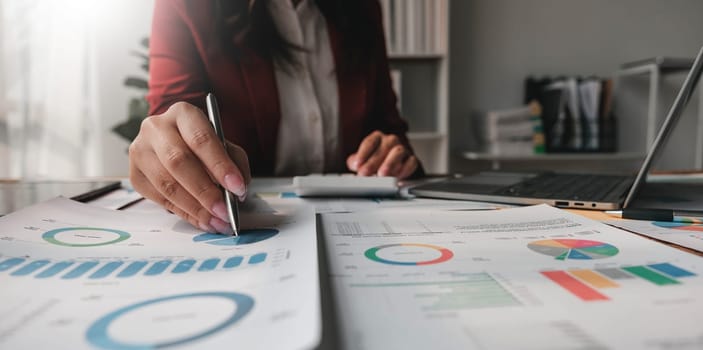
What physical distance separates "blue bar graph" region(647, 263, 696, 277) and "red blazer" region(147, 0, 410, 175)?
80cm

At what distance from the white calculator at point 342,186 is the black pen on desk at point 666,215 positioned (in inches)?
10.6

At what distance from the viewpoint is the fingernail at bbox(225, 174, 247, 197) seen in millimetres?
400

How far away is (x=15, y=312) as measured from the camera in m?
0.22

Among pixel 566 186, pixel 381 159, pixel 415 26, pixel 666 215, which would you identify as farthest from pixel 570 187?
pixel 415 26

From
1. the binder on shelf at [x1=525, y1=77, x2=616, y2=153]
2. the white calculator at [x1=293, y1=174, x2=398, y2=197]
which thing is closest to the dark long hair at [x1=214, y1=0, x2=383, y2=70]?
the white calculator at [x1=293, y1=174, x2=398, y2=197]

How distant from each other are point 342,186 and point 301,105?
54 centimetres

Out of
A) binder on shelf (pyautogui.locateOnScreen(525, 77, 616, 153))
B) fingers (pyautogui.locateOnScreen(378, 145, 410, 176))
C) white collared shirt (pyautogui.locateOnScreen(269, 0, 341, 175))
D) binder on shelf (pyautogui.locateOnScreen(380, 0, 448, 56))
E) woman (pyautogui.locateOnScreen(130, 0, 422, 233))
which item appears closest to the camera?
fingers (pyautogui.locateOnScreen(378, 145, 410, 176))

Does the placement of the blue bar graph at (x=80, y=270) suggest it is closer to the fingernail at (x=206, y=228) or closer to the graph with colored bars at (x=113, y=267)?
the graph with colored bars at (x=113, y=267)

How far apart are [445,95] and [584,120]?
0.68 m

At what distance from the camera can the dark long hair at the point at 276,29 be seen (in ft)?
3.40

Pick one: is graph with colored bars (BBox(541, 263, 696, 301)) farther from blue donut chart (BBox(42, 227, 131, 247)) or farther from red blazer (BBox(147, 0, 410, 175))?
red blazer (BBox(147, 0, 410, 175))

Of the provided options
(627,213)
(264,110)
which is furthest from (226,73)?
(627,213)

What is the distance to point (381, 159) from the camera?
31.2 inches

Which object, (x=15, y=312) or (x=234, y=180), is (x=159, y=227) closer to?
(x=234, y=180)
